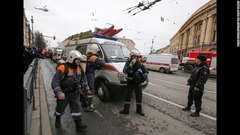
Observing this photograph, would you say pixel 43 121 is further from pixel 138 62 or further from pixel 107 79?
pixel 138 62

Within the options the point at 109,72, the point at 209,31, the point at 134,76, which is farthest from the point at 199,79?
the point at 209,31

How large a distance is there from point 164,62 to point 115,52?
40.1 feet

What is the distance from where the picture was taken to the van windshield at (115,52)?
4800 millimetres

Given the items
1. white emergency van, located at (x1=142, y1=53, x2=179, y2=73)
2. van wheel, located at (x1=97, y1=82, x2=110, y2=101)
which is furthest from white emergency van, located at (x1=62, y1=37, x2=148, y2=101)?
white emergency van, located at (x1=142, y1=53, x2=179, y2=73)

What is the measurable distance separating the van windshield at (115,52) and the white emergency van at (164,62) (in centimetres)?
1140

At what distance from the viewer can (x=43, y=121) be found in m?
3.26

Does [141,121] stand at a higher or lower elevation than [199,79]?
lower

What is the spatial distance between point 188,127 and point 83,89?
291cm

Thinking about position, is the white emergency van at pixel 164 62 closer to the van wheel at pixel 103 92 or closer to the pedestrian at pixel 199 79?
the pedestrian at pixel 199 79

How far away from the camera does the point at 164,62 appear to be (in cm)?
1605

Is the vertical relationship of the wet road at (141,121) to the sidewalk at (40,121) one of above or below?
below

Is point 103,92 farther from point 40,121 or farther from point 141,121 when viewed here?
point 40,121

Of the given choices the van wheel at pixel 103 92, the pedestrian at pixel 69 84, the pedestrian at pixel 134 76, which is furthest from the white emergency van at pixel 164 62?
the pedestrian at pixel 69 84

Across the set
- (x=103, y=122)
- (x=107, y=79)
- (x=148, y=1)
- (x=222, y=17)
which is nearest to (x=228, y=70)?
(x=222, y=17)
